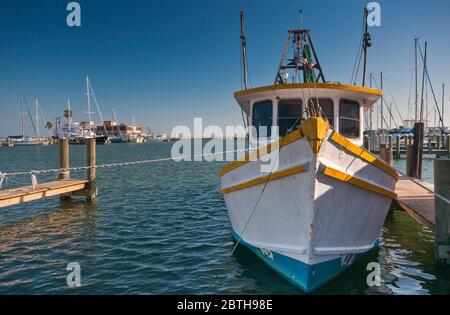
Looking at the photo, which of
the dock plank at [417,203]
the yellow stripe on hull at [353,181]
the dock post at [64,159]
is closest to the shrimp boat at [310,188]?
the yellow stripe on hull at [353,181]

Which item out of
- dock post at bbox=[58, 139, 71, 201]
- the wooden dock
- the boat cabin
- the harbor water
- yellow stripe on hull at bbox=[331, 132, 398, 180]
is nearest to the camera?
yellow stripe on hull at bbox=[331, 132, 398, 180]

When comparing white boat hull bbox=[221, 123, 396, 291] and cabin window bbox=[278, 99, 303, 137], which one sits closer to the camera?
white boat hull bbox=[221, 123, 396, 291]

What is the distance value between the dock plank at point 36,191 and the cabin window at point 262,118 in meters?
9.08

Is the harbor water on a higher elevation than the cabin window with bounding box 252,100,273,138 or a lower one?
lower

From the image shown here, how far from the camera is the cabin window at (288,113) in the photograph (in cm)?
816

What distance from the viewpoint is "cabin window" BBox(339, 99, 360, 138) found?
328 inches

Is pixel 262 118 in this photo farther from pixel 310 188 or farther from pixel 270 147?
pixel 310 188

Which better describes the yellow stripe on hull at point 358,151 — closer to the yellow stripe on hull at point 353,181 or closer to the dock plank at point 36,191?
the yellow stripe on hull at point 353,181

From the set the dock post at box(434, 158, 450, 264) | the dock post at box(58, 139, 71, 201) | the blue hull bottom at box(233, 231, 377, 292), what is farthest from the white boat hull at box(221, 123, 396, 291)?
the dock post at box(58, 139, 71, 201)

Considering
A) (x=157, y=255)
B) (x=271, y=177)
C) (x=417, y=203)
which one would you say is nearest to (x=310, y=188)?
(x=271, y=177)

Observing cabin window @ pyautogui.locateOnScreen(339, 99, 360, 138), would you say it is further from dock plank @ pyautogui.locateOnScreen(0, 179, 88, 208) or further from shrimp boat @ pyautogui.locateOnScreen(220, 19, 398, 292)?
dock plank @ pyautogui.locateOnScreen(0, 179, 88, 208)

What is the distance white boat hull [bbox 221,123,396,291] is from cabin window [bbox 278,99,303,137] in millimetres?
1662
